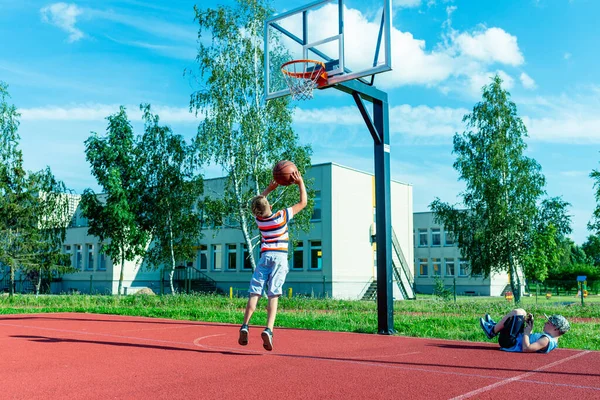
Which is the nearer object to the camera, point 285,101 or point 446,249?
point 285,101

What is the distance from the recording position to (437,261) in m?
49.3

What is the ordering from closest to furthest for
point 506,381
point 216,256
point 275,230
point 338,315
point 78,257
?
point 506,381 < point 275,230 < point 338,315 < point 216,256 < point 78,257

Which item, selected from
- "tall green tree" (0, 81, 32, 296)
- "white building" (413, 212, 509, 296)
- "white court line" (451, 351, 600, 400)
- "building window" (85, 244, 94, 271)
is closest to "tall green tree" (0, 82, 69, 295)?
"tall green tree" (0, 81, 32, 296)

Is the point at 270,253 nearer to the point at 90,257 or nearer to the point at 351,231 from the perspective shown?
the point at 351,231

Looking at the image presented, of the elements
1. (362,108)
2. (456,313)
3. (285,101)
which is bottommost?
(456,313)

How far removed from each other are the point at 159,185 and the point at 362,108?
20412mm

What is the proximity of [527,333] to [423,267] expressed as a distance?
144 ft

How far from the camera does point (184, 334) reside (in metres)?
9.89

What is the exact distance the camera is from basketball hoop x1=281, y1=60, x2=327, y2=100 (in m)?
11.0

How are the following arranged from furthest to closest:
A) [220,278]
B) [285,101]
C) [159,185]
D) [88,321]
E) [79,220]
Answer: [79,220] < [220,278] < [159,185] < [285,101] < [88,321]

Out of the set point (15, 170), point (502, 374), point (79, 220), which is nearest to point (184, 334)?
point (502, 374)

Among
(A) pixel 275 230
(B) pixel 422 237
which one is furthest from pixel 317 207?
(A) pixel 275 230

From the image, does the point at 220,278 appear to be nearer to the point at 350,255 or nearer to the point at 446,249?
the point at 350,255

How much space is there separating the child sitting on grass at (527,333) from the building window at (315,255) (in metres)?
26.7
